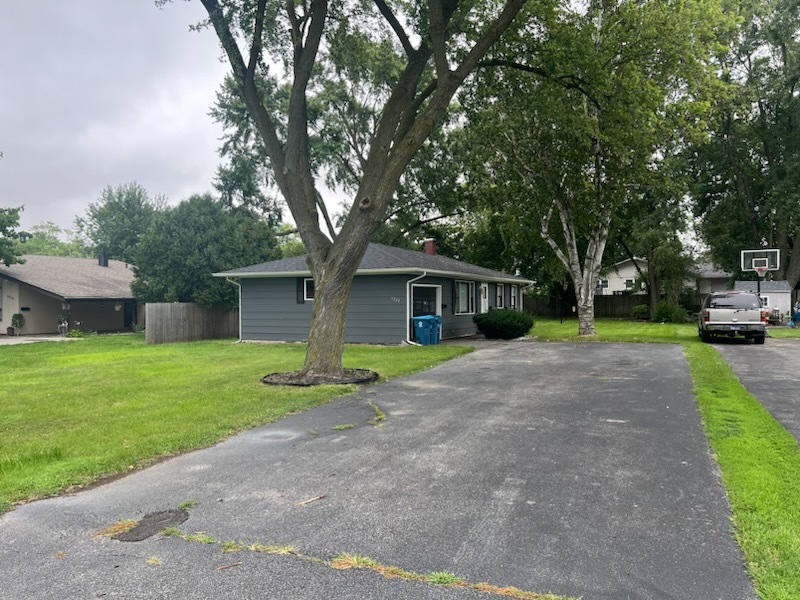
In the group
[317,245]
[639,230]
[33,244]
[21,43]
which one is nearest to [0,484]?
[317,245]

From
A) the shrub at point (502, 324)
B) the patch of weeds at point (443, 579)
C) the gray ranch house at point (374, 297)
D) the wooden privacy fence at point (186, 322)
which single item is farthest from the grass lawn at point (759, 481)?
the wooden privacy fence at point (186, 322)

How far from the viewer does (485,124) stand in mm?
17719

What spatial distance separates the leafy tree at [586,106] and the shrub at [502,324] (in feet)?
7.70

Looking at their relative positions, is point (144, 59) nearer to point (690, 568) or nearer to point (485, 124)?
point (485, 124)

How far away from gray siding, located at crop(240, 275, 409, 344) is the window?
12.1 feet

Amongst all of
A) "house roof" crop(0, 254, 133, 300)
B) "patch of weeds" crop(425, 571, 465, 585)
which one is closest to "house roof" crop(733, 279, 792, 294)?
"patch of weeds" crop(425, 571, 465, 585)

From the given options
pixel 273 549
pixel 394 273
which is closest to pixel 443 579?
pixel 273 549

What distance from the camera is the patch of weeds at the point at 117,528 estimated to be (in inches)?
138

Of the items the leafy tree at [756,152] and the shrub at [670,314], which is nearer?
the leafy tree at [756,152]

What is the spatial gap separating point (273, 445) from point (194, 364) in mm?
7780

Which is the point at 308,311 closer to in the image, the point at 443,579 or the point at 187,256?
the point at 187,256

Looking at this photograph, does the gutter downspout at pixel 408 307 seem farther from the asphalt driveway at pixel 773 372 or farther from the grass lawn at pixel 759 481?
the grass lawn at pixel 759 481

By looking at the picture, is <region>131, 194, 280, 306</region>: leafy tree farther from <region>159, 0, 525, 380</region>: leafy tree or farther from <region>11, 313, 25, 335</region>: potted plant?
<region>159, 0, 525, 380</region>: leafy tree

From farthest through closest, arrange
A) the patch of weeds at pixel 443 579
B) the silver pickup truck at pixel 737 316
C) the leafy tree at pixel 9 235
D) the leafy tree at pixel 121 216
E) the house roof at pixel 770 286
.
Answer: the leafy tree at pixel 121 216 → the house roof at pixel 770 286 → the leafy tree at pixel 9 235 → the silver pickup truck at pixel 737 316 → the patch of weeds at pixel 443 579
